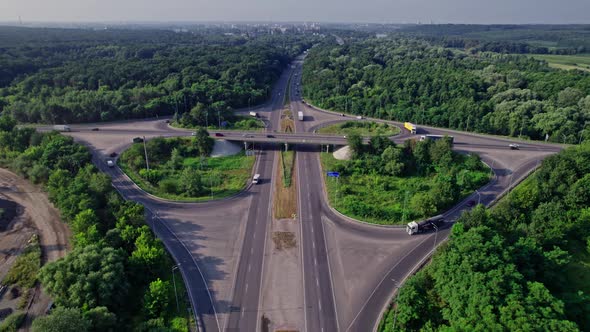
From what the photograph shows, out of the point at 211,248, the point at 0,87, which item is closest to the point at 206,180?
the point at 211,248

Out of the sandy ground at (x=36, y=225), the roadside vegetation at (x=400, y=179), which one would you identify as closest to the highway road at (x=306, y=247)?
the roadside vegetation at (x=400, y=179)

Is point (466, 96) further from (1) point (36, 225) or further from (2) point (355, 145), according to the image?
(1) point (36, 225)

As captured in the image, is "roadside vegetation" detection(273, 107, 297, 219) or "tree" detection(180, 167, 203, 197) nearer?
"roadside vegetation" detection(273, 107, 297, 219)

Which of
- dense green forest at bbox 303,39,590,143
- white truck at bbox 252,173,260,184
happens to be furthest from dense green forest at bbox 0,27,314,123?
white truck at bbox 252,173,260,184

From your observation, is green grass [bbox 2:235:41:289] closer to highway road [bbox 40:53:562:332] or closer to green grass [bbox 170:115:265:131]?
highway road [bbox 40:53:562:332]

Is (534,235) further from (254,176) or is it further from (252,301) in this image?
(254,176)

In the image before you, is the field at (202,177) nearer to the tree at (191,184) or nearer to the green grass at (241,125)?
the tree at (191,184)
